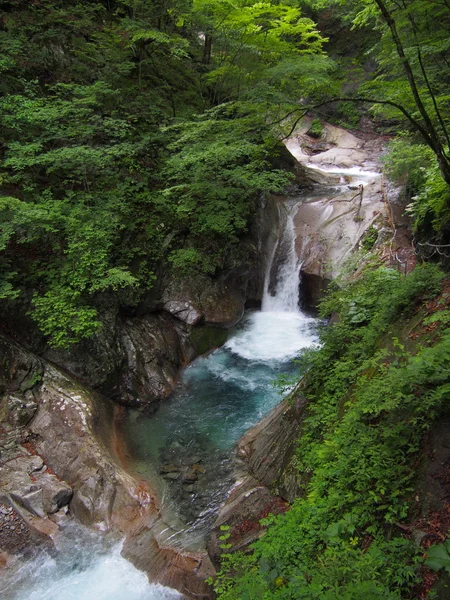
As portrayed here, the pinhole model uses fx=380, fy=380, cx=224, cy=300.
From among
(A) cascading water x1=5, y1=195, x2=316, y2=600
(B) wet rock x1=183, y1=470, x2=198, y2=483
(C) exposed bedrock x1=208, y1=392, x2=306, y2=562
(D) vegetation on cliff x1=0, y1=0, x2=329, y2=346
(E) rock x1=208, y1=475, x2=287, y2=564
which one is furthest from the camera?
(D) vegetation on cliff x1=0, y1=0, x2=329, y2=346

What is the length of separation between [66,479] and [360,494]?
5.37 meters

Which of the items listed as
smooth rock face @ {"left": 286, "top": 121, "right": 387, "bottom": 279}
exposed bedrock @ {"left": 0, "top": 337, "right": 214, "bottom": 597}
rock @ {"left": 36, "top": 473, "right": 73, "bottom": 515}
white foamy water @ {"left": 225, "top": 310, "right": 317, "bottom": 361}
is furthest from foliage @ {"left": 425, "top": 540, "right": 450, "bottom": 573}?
smooth rock face @ {"left": 286, "top": 121, "right": 387, "bottom": 279}

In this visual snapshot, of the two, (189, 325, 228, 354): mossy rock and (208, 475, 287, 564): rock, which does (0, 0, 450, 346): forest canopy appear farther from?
(208, 475, 287, 564): rock

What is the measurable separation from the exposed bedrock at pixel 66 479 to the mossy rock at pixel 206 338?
3.32 meters

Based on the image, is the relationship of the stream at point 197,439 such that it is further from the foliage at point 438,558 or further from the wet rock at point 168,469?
the foliage at point 438,558

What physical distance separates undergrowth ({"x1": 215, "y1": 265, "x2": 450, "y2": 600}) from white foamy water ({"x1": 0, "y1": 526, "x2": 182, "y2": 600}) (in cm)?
163

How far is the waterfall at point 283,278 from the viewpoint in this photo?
1325 cm

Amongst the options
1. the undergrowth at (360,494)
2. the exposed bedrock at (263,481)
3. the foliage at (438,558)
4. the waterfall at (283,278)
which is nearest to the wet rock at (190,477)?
the exposed bedrock at (263,481)

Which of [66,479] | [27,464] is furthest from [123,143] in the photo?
[66,479]

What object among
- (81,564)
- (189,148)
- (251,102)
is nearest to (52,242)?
(189,148)

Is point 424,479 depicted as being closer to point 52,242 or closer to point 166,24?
point 52,242

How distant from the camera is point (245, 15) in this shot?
37.6ft

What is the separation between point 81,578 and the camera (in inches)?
220

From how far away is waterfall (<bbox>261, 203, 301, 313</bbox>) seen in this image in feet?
43.5
